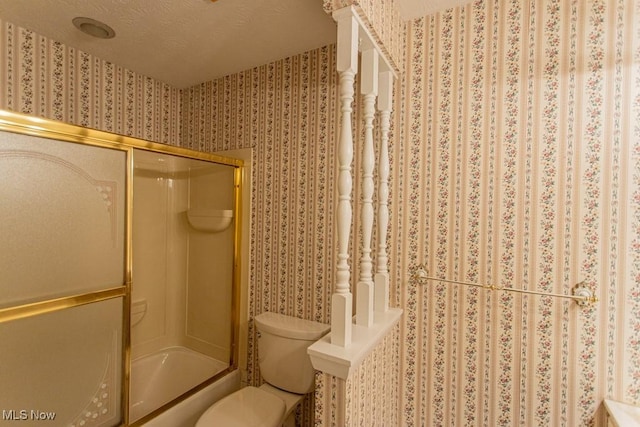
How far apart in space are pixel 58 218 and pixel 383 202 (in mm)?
1385

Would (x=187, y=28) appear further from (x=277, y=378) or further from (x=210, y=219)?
(x=277, y=378)

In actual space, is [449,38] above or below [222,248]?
above

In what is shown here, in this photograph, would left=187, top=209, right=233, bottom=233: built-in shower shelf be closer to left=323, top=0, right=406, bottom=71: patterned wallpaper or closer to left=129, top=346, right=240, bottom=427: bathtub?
left=129, top=346, right=240, bottom=427: bathtub

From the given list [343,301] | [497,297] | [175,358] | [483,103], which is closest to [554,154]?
[483,103]

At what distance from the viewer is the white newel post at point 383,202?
54.9 inches

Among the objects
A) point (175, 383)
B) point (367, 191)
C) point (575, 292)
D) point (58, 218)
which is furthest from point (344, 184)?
point (175, 383)

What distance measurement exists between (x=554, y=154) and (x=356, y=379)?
3.93 ft

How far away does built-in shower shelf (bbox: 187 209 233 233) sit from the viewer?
2.00 metres

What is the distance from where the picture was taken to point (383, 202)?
1.39 metres

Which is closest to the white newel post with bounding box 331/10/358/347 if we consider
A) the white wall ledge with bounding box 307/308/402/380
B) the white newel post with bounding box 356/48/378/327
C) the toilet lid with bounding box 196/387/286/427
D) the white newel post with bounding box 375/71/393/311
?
the white wall ledge with bounding box 307/308/402/380

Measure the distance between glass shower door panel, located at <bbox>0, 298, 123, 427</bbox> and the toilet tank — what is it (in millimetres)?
700

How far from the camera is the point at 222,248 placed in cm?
207

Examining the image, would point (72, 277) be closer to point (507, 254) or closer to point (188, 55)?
point (188, 55)

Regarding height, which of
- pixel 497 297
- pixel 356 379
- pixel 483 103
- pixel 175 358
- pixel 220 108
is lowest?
pixel 175 358
